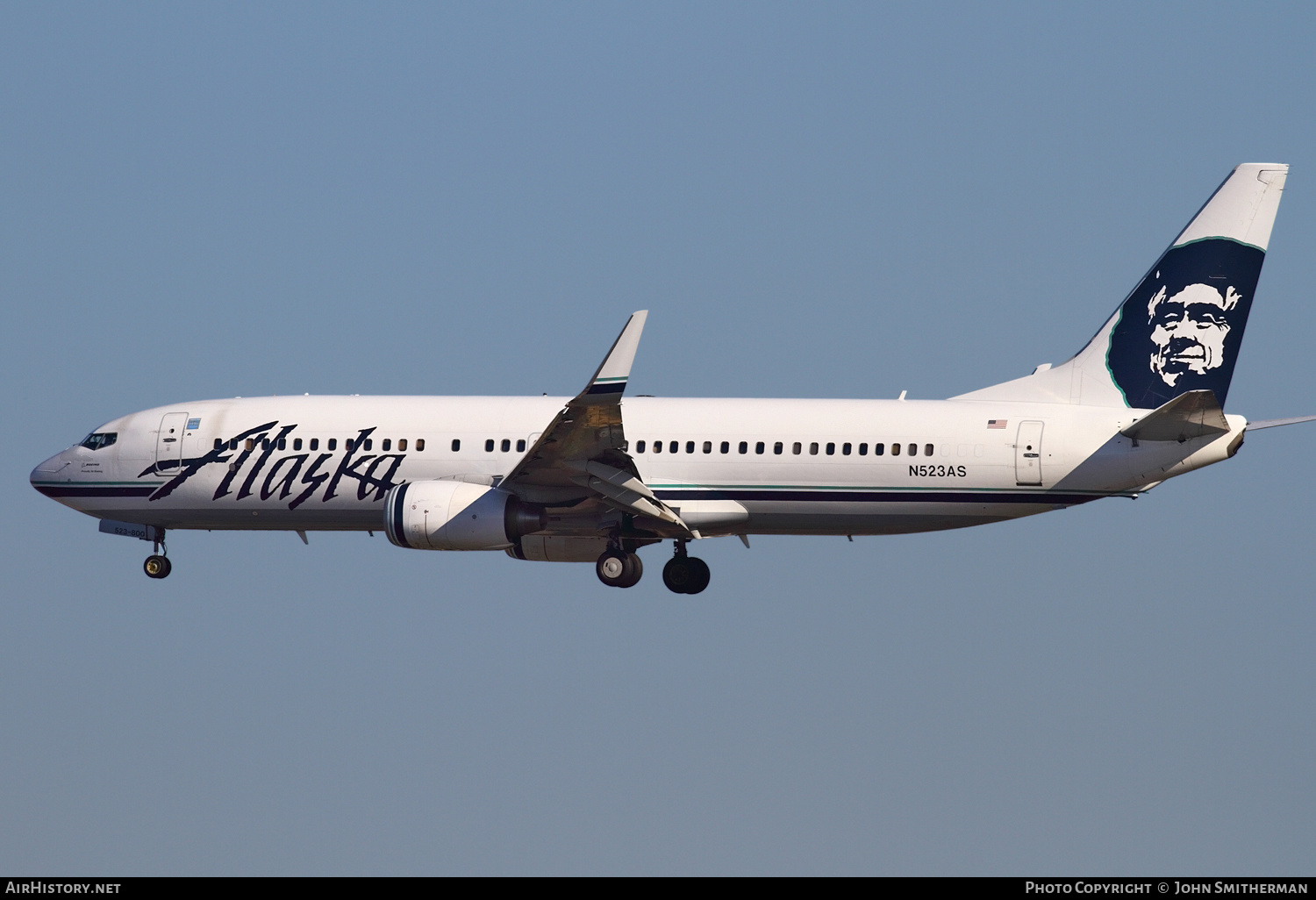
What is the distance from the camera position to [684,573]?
137 feet

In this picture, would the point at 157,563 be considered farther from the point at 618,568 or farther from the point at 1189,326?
the point at 1189,326

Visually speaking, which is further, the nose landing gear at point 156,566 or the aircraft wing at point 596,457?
the nose landing gear at point 156,566

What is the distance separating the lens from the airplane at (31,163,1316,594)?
38.4 metres

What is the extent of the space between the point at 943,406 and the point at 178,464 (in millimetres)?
18150

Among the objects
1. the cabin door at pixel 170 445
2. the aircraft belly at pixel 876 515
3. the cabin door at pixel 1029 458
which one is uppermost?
the cabin door at pixel 170 445

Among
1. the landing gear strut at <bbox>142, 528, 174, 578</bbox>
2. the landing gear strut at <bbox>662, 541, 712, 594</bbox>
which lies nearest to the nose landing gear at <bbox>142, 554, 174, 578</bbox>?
the landing gear strut at <bbox>142, 528, 174, 578</bbox>

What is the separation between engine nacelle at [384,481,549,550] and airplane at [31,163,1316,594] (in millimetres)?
43

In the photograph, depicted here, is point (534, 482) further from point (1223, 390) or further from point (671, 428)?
point (1223, 390)

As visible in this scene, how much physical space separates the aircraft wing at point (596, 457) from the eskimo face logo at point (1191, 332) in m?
11.4

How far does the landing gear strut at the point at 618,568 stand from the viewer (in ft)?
133

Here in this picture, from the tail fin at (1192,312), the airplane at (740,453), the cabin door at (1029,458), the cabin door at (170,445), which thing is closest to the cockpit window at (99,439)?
the airplane at (740,453)

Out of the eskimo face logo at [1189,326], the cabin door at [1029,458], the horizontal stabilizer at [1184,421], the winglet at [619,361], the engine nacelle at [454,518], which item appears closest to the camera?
the winglet at [619,361]

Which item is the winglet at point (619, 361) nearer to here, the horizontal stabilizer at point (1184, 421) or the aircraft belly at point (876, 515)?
the aircraft belly at point (876, 515)

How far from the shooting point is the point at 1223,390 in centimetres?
3912
